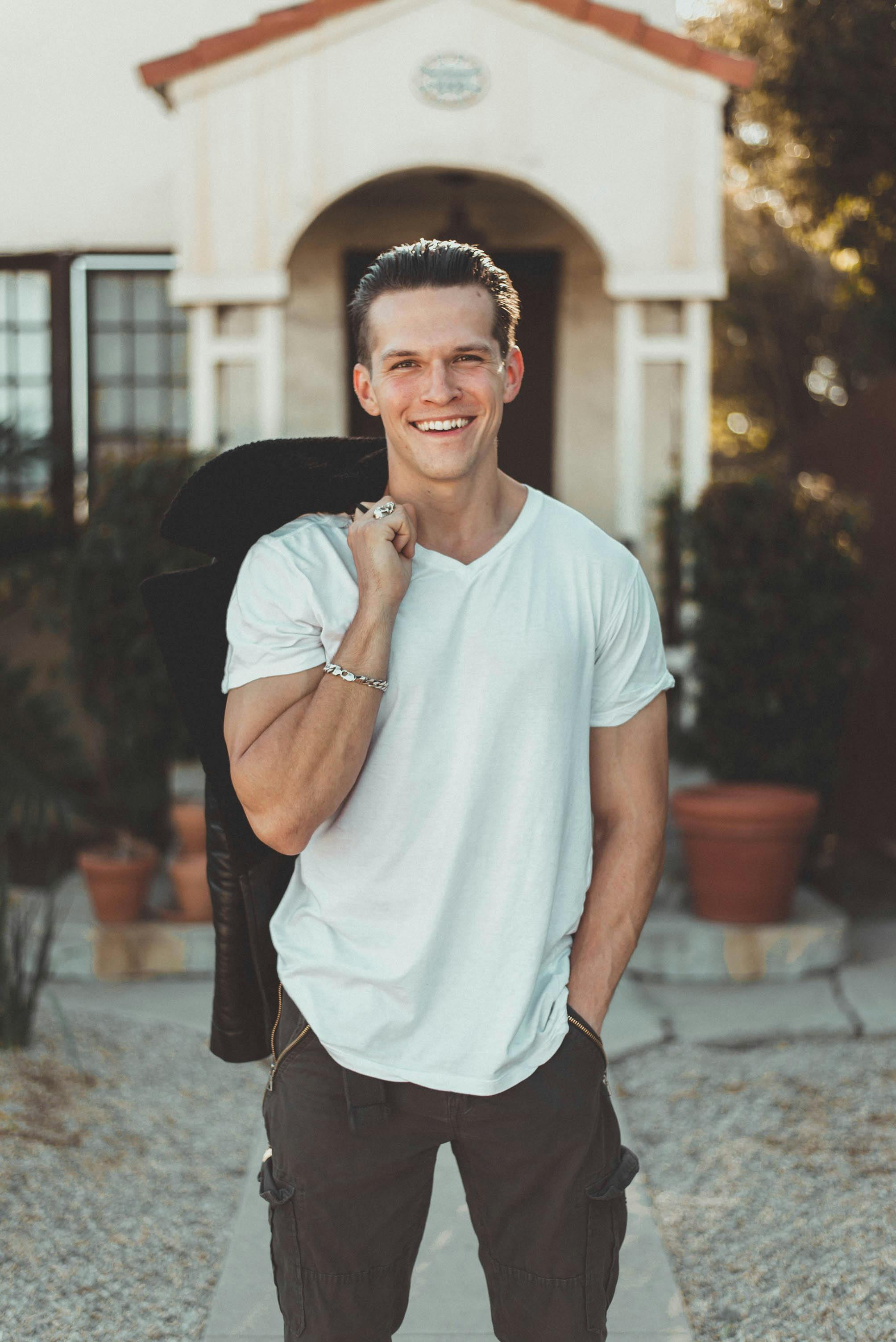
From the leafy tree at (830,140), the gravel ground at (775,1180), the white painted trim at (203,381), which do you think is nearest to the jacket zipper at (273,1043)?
the gravel ground at (775,1180)

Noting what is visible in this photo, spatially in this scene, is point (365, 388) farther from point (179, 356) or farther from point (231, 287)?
point (179, 356)

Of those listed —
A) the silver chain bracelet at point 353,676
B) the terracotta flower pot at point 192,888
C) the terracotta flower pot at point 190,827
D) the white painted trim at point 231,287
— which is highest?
the white painted trim at point 231,287

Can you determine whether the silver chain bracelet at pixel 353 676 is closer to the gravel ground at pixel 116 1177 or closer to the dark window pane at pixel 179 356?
the gravel ground at pixel 116 1177

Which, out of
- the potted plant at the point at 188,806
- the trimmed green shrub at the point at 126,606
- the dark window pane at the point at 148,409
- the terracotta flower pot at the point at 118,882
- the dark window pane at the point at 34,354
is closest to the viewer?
the terracotta flower pot at the point at 118,882

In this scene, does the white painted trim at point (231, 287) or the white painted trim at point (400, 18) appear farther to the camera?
the white painted trim at point (231, 287)

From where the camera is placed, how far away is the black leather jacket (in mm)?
2080

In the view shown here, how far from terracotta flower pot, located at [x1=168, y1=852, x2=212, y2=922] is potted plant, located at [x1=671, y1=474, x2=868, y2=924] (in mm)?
1976

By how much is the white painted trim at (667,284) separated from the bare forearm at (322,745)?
180 inches

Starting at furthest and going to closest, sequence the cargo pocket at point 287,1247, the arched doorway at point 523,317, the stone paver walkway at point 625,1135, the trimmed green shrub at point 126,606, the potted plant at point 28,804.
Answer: the arched doorway at point 523,317, the trimmed green shrub at point 126,606, the potted plant at point 28,804, the stone paver walkway at point 625,1135, the cargo pocket at point 287,1247

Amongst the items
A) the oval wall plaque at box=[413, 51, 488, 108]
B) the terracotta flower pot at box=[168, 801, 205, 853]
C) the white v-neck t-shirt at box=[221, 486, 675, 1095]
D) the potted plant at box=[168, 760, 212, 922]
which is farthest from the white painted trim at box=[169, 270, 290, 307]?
the white v-neck t-shirt at box=[221, 486, 675, 1095]

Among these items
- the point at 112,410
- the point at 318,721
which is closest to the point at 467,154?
the point at 112,410

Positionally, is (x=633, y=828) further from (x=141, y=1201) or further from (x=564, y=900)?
(x=141, y=1201)

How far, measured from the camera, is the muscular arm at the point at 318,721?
180 centimetres

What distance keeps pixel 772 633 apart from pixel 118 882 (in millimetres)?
2927
